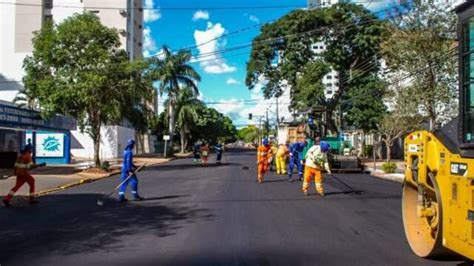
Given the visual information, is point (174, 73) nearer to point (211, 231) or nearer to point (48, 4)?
point (48, 4)

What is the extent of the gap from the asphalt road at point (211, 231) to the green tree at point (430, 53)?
8.89m

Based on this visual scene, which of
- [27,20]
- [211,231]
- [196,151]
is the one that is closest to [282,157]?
[196,151]

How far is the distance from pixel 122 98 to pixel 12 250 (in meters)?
23.9

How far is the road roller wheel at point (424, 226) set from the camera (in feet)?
25.1

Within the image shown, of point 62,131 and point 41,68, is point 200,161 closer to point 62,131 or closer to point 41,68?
point 62,131

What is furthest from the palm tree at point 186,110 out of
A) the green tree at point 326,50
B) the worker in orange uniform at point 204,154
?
the worker in orange uniform at point 204,154

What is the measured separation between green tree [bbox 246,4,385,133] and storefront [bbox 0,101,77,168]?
18.3m

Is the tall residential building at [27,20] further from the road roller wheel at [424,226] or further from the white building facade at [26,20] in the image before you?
the road roller wheel at [424,226]

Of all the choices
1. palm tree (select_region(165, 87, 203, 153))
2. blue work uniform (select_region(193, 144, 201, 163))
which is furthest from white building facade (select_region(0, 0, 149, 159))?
blue work uniform (select_region(193, 144, 201, 163))

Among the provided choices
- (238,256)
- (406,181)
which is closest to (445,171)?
(406,181)

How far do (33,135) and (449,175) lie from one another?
34.3m

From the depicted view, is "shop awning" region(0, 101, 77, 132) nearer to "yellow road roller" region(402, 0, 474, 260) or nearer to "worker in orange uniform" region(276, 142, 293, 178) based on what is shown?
"worker in orange uniform" region(276, 142, 293, 178)

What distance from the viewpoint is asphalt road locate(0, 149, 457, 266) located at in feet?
27.6

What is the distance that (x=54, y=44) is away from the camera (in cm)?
3114
